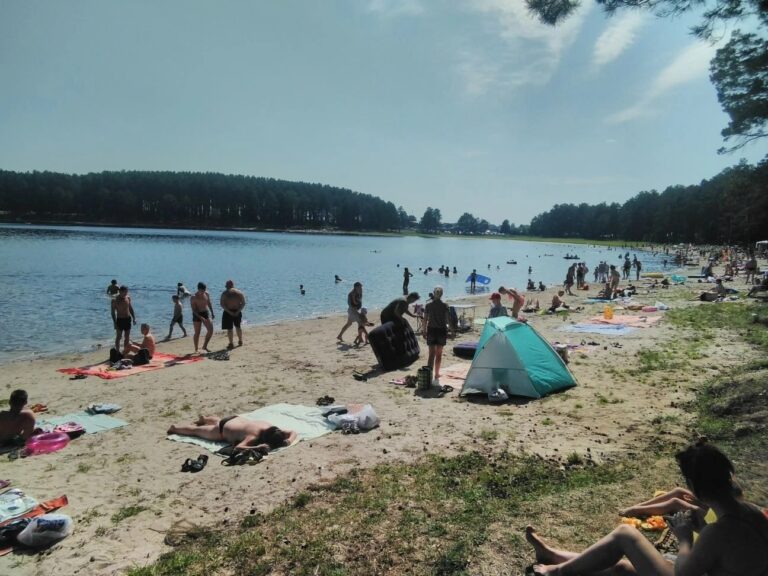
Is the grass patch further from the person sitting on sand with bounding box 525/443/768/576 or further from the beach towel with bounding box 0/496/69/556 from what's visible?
the person sitting on sand with bounding box 525/443/768/576

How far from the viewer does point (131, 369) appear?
12.5 m

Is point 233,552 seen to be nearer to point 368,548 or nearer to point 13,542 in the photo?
point 368,548

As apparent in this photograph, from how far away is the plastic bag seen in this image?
15.8ft

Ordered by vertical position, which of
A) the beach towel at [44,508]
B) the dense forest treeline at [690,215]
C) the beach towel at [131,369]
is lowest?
the beach towel at [131,369]

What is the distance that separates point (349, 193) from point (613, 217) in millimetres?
89476

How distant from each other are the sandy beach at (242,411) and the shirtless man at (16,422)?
0.70 meters

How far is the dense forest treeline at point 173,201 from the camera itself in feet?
423

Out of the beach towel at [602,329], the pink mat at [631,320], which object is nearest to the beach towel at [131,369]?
the beach towel at [602,329]

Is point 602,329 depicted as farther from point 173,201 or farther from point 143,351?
point 173,201

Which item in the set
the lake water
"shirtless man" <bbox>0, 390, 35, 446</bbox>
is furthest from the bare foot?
the lake water

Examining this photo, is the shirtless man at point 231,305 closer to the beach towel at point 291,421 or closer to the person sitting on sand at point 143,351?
the person sitting on sand at point 143,351

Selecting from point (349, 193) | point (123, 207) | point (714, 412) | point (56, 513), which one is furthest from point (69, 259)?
point (349, 193)

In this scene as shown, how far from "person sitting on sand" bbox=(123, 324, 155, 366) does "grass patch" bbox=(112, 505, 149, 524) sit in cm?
808

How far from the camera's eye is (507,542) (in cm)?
442
